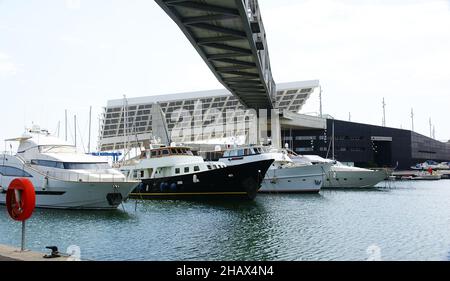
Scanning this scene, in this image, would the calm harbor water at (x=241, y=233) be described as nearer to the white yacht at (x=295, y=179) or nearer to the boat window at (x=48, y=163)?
the boat window at (x=48, y=163)

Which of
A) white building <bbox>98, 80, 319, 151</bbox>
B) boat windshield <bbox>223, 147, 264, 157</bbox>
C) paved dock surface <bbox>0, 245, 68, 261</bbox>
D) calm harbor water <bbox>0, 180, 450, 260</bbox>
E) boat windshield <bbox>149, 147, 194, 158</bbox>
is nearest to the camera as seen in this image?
paved dock surface <bbox>0, 245, 68, 261</bbox>

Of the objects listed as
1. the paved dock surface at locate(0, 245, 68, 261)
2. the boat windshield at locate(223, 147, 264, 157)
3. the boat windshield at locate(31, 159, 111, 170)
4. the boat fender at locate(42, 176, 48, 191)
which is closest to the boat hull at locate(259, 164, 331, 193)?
the boat windshield at locate(223, 147, 264, 157)

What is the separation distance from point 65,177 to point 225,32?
15.4 meters

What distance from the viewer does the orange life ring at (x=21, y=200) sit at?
1036cm

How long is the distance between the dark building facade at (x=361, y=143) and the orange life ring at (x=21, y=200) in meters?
83.5

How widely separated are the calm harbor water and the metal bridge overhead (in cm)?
1214

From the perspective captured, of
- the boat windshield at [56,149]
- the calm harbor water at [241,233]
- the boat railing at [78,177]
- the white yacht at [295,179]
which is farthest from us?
the white yacht at [295,179]

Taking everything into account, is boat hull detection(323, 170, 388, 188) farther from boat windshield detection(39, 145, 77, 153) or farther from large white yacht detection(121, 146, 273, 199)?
boat windshield detection(39, 145, 77, 153)

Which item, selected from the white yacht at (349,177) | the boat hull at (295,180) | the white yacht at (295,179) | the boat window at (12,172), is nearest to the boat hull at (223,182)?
the white yacht at (295,179)

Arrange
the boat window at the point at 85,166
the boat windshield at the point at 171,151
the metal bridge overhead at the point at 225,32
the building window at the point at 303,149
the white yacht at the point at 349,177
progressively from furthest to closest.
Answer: the building window at the point at 303,149 < the white yacht at the point at 349,177 < the boat windshield at the point at 171,151 < the boat window at the point at 85,166 < the metal bridge overhead at the point at 225,32

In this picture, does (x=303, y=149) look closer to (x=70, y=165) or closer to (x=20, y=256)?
(x=70, y=165)

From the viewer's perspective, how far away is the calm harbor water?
16.8 metres
